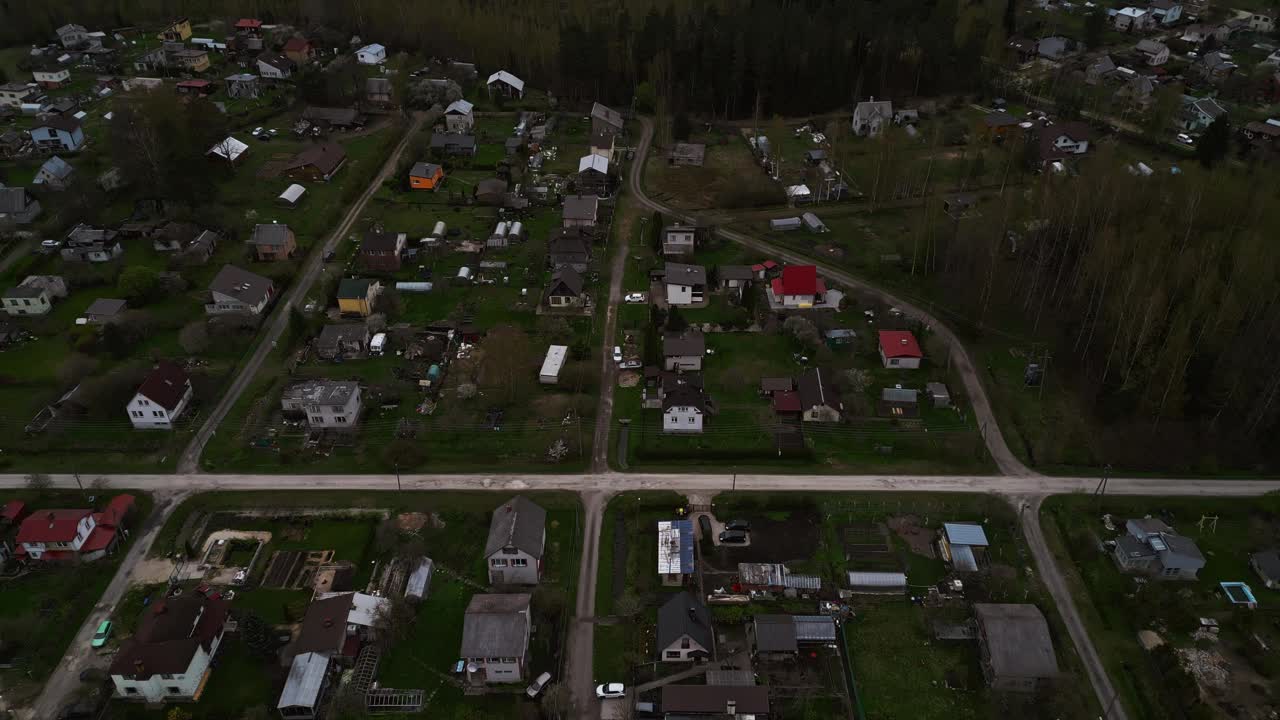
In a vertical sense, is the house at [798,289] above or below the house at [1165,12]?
below

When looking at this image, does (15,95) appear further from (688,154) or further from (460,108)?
(688,154)

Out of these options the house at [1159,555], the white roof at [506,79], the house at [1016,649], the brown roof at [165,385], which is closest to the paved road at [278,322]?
the brown roof at [165,385]

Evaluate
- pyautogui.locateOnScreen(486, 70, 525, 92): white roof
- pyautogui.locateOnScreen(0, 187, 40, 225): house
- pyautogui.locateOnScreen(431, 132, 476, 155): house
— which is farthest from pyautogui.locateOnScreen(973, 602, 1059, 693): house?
pyautogui.locateOnScreen(486, 70, 525, 92): white roof

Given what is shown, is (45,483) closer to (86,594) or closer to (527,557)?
(86,594)

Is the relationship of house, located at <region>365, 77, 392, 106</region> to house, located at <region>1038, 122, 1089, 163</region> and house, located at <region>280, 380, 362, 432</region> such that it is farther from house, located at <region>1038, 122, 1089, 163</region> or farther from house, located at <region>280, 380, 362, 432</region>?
house, located at <region>1038, 122, 1089, 163</region>

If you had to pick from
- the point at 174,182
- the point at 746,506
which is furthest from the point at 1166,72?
the point at 174,182

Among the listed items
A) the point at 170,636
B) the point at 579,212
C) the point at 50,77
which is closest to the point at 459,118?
the point at 579,212

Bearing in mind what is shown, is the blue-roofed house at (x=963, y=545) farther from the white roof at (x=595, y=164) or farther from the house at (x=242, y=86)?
the house at (x=242, y=86)
